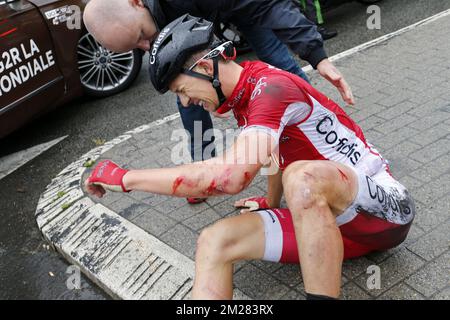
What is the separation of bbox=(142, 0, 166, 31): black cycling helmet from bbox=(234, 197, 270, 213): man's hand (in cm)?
116

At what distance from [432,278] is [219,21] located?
5.82 feet

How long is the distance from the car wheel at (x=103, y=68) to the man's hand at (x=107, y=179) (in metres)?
3.52

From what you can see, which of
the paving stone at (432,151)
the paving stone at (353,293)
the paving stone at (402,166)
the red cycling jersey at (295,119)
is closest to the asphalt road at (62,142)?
the paving stone at (353,293)

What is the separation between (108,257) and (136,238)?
0.64 ft

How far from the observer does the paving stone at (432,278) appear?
2609 millimetres

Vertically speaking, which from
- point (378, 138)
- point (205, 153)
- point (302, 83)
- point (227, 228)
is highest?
point (302, 83)

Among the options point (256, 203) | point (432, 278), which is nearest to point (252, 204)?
point (256, 203)

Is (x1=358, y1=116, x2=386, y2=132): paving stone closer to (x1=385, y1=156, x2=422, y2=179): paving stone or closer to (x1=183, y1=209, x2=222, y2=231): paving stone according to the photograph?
(x1=385, y1=156, x2=422, y2=179): paving stone

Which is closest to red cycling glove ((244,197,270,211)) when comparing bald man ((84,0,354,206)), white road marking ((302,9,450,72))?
bald man ((84,0,354,206))

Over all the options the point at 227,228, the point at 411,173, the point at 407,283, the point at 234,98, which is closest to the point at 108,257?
the point at 227,228

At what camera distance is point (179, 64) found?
2.37 meters

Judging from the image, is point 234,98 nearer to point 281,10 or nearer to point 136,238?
point 281,10

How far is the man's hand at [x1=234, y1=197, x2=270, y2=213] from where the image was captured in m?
3.32

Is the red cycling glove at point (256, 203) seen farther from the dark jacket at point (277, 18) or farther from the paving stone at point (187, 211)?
the dark jacket at point (277, 18)
